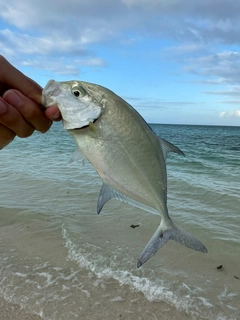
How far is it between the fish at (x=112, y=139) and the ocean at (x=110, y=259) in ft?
1.03

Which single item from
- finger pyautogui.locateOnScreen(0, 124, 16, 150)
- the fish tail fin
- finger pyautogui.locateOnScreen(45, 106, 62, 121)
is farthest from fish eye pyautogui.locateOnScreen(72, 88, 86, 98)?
the fish tail fin

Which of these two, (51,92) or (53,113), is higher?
(51,92)

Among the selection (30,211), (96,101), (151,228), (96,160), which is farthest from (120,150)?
(30,211)

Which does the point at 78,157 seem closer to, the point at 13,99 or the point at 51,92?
the point at 51,92

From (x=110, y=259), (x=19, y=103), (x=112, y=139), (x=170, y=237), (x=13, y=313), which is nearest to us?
(x=112, y=139)

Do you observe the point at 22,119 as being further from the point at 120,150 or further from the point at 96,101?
the point at 120,150

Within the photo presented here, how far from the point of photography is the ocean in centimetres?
404

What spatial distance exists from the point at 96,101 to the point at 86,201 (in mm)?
6960

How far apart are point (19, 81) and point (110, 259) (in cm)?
386

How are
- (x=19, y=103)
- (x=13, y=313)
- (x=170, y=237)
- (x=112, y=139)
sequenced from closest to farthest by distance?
(x=112, y=139)
(x=19, y=103)
(x=170, y=237)
(x=13, y=313)

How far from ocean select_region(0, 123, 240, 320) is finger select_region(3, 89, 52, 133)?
1.42 feet

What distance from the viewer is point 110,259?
5273 mm

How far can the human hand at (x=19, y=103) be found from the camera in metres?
2.05

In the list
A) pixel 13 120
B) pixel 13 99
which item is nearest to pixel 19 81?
pixel 13 99
